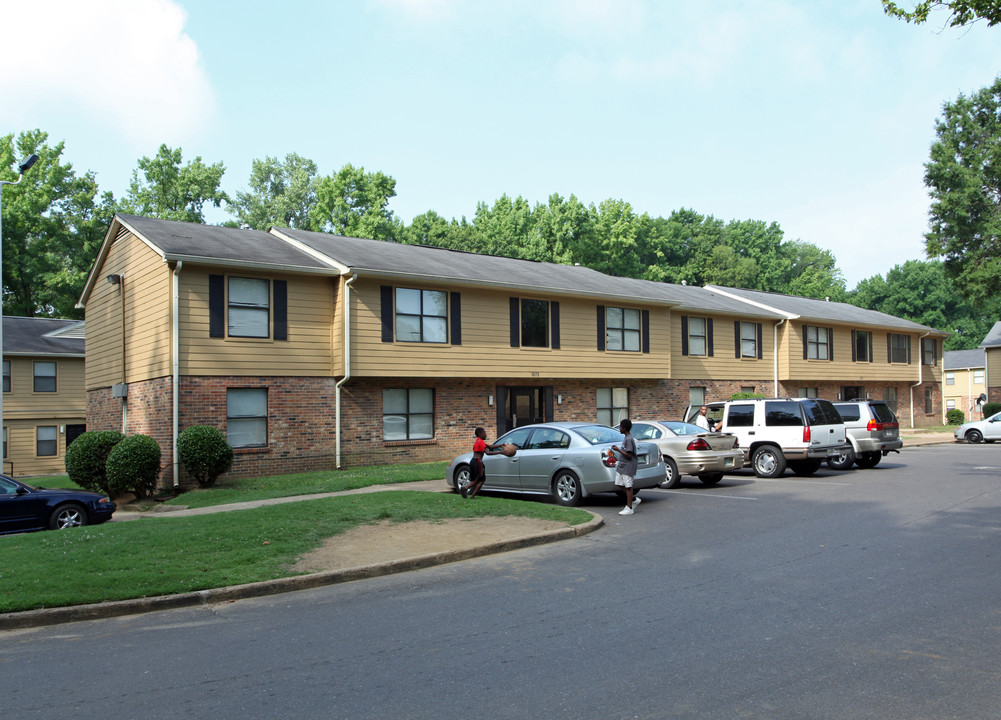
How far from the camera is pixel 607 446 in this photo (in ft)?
46.1

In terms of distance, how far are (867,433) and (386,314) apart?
42.6ft

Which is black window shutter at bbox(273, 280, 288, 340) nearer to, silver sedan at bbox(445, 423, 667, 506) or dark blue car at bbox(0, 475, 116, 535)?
dark blue car at bbox(0, 475, 116, 535)

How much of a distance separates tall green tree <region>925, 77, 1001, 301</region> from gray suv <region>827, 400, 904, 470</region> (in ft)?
59.1

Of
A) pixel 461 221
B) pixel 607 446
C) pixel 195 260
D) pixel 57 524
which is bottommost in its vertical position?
pixel 57 524

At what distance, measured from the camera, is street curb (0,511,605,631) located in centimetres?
770

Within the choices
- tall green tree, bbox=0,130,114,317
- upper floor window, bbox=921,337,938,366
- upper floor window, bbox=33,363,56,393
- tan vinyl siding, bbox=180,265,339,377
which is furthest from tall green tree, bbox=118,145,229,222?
upper floor window, bbox=921,337,938,366

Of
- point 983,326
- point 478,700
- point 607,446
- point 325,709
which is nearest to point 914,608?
point 478,700

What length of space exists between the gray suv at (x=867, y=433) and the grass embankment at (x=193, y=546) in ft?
37.0

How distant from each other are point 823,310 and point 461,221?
29758 mm

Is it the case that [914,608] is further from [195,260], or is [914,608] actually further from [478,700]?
[195,260]

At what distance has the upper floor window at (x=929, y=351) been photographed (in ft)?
146

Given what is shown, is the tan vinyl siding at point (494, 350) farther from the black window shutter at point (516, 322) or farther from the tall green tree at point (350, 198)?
the tall green tree at point (350, 198)

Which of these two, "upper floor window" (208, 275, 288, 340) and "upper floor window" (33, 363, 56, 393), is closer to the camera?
"upper floor window" (208, 275, 288, 340)

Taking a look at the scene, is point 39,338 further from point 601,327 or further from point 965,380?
point 965,380
